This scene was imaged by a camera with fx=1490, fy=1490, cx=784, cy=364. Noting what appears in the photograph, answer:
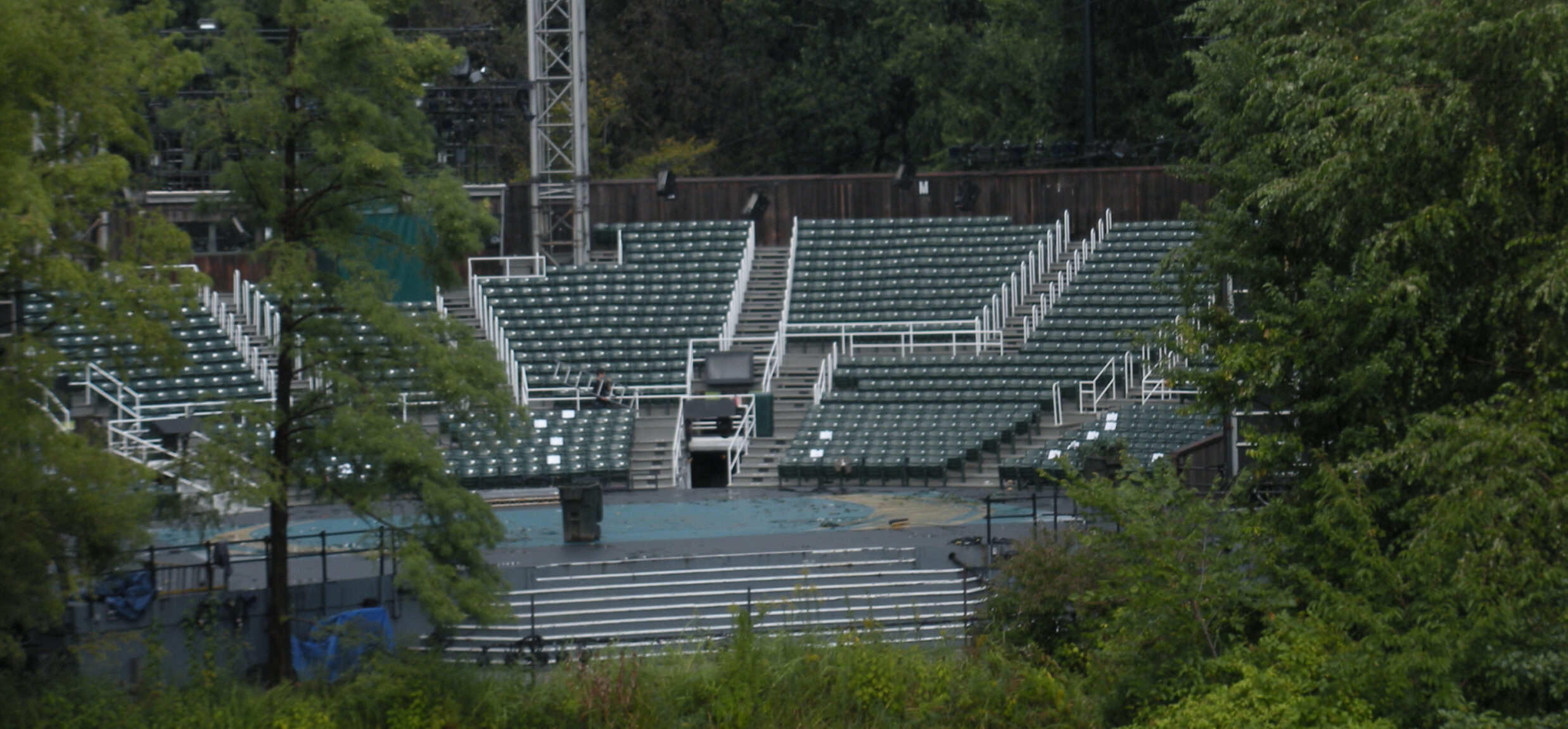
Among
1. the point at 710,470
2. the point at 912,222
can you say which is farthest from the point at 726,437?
the point at 912,222

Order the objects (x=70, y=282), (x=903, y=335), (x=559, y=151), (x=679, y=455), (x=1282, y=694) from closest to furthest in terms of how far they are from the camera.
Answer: (x=70, y=282), (x=1282, y=694), (x=679, y=455), (x=903, y=335), (x=559, y=151)

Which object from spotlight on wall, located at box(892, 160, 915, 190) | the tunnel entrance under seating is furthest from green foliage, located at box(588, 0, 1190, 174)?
the tunnel entrance under seating

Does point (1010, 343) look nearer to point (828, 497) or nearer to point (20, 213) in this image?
point (828, 497)

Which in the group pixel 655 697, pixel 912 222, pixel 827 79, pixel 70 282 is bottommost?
pixel 655 697

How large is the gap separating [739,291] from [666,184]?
344 cm

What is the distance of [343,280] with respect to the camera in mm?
15484

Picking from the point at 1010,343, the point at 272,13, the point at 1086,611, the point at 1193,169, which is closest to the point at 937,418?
the point at 1010,343

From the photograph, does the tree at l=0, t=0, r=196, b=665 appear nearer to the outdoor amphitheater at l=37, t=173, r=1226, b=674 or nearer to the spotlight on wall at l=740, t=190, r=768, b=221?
the outdoor amphitheater at l=37, t=173, r=1226, b=674

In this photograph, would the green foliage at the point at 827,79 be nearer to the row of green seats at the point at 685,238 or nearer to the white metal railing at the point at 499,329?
the row of green seats at the point at 685,238

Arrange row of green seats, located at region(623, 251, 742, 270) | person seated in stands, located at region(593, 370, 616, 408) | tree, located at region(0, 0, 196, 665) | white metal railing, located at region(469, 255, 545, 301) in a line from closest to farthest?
tree, located at region(0, 0, 196, 665)
person seated in stands, located at region(593, 370, 616, 408)
white metal railing, located at region(469, 255, 545, 301)
row of green seats, located at region(623, 251, 742, 270)

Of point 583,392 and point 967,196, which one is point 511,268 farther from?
point 967,196

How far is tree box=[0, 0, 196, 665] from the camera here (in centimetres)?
1212

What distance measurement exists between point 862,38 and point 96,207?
1375 inches

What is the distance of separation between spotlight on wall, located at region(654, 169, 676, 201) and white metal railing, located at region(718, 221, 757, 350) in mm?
1997
